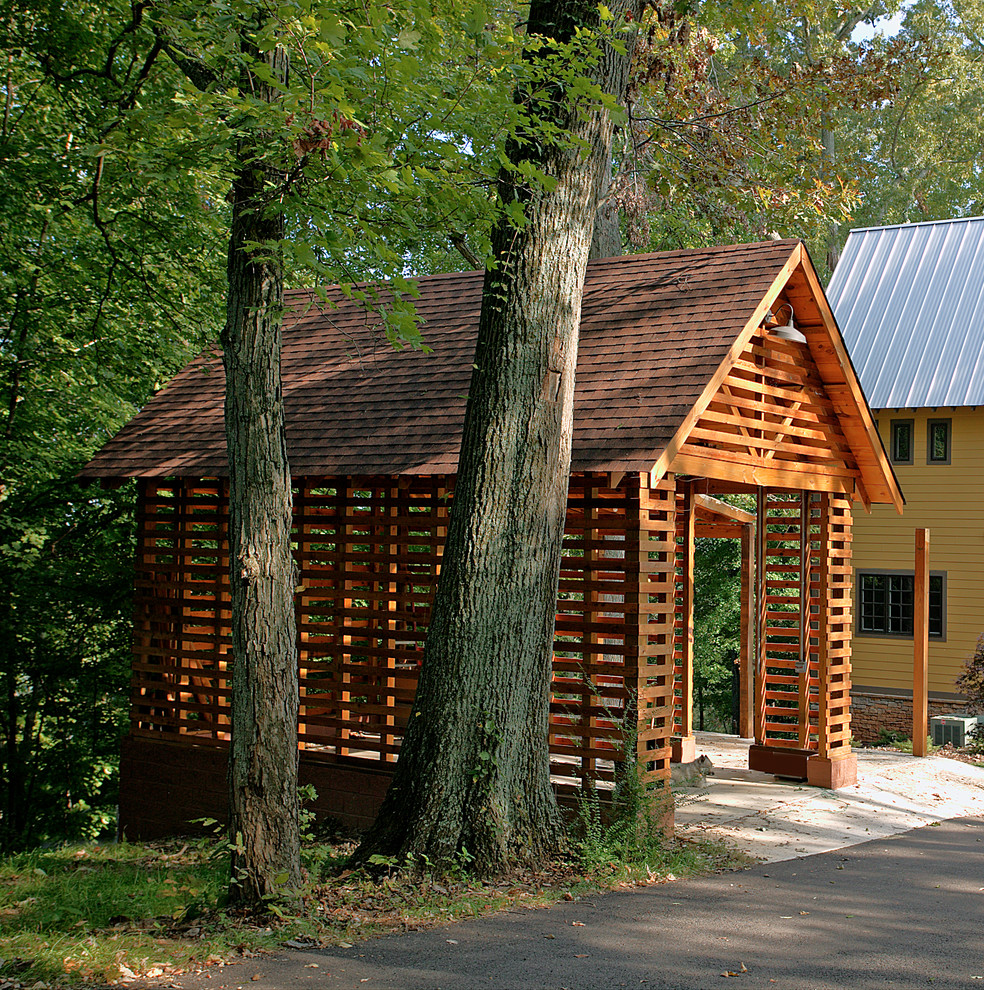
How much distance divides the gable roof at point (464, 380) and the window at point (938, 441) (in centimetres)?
789

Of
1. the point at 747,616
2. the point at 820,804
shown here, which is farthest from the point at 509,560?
the point at 747,616

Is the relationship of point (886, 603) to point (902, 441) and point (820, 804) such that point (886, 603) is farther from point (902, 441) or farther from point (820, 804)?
point (820, 804)

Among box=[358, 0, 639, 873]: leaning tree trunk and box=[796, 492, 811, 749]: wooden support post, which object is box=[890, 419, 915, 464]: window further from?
box=[358, 0, 639, 873]: leaning tree trunk

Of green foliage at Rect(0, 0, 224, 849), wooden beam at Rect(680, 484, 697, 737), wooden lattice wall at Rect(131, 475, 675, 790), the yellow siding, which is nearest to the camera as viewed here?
wooden lattice wall at Rect(131, 475, 675, 790)

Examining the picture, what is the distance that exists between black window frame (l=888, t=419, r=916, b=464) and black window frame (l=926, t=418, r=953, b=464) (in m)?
0.24

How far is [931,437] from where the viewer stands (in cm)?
1991

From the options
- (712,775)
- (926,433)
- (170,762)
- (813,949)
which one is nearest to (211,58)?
(813,949)

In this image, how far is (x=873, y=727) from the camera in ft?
64.8

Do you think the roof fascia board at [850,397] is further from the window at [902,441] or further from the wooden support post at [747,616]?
the window at [902,441]

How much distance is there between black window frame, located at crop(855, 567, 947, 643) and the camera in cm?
1941

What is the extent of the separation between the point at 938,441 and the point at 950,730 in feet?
18.1

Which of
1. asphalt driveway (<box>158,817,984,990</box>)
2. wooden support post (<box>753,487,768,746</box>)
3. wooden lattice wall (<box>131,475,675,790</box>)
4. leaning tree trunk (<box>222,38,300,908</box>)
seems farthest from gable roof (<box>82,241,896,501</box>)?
asphalt driveway (<box>158,817,984,990</box>)

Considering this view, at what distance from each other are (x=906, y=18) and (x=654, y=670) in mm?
33563

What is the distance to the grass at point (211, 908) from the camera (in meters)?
5.84
